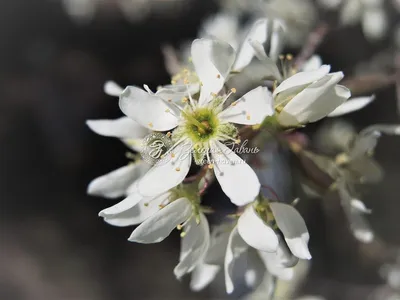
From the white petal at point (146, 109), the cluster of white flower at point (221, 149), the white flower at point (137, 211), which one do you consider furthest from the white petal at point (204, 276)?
the white petal at point (146, 109)

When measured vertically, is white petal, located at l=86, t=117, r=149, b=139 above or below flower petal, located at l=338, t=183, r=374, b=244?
above

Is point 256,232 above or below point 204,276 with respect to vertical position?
above

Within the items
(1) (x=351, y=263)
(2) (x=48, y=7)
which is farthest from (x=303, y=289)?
(2) (x=48, y=7)

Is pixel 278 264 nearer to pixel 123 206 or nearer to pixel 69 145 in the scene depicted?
pixel 123 206

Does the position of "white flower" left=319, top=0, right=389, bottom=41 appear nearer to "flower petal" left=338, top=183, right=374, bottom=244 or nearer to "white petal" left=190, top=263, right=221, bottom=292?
"flower petal" left=338, top=183, right=374, bottom=244

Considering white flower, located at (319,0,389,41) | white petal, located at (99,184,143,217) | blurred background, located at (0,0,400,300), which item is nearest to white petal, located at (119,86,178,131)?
white petal, located at (99,184,143,217)

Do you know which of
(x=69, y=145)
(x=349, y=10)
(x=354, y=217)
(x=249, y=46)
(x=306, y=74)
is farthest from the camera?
(x=69, y=145)

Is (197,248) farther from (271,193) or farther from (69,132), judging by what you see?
(69,132)

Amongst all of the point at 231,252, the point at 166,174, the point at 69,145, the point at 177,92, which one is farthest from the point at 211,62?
the point at 69,145
